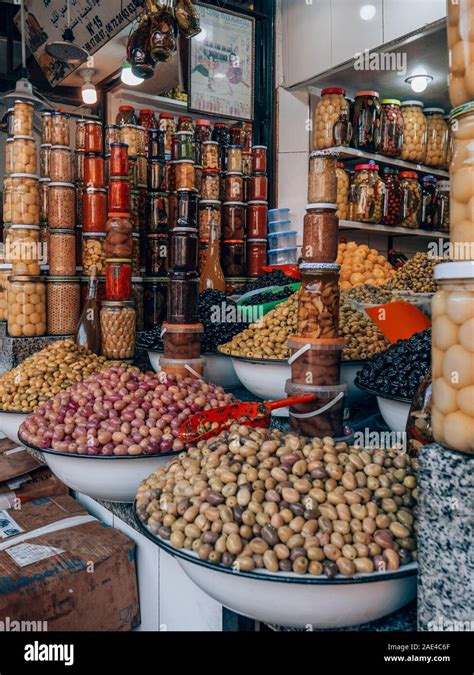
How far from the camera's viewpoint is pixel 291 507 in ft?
2.87

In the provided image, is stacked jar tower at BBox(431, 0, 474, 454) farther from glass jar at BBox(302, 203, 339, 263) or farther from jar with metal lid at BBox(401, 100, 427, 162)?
jar with metal lid at BBox(401, 100, 427, 162)

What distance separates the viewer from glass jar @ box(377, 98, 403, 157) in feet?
11.9

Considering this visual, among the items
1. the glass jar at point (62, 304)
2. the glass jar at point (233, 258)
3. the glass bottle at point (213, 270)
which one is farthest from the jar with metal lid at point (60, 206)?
the glass jar at point (233, 258)

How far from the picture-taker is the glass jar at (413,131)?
12.2 feet

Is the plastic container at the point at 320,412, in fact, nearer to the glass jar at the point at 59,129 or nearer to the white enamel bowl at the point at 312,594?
the white enamel bowl at the point at 312,594

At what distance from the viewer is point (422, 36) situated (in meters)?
3.08

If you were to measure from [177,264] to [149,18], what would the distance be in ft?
5.31

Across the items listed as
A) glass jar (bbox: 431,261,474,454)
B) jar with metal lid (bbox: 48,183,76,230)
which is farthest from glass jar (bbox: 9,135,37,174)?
glass jar (bbox: 431,261,474,454)

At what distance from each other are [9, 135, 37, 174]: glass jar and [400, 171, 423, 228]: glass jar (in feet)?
7.45

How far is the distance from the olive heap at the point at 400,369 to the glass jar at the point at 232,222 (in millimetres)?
1540
